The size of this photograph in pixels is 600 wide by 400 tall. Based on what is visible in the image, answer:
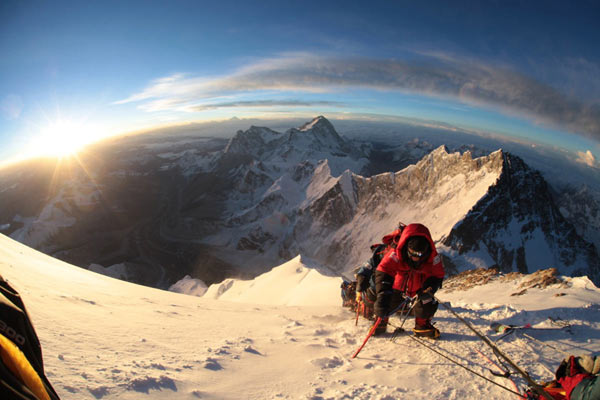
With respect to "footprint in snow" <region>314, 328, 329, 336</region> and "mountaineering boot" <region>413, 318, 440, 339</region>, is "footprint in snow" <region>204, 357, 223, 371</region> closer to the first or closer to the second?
"footprint in snow" <region>314, 328, 329, 336</region>

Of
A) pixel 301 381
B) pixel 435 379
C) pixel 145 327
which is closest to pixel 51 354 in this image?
pixel 145 327

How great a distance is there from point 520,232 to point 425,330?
277ft

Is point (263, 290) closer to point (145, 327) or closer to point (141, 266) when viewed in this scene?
point (145, 327)

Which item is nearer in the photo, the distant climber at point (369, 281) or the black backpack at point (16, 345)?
the black backpack at point (16, 345)

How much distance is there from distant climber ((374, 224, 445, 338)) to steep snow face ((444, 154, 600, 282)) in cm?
5986

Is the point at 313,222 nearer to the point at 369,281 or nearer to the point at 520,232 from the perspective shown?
the point at 520,232

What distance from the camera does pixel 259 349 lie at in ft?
16.7

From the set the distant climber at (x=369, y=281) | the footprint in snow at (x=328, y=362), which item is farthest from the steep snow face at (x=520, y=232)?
the footprint in snow at (x=328, y=362)

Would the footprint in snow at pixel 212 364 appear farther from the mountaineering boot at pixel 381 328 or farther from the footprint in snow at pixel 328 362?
the mountaineering boot at pixel 381 328

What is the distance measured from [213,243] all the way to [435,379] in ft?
448

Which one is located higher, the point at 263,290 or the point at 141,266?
the point at 263,290

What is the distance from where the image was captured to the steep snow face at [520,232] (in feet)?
192

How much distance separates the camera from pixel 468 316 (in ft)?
19.6

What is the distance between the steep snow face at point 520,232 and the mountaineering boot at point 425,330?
2358 inches
